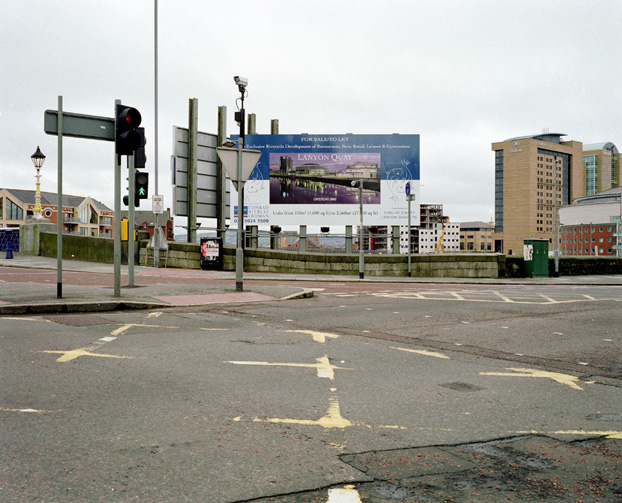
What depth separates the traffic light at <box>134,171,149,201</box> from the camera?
14.2 metres

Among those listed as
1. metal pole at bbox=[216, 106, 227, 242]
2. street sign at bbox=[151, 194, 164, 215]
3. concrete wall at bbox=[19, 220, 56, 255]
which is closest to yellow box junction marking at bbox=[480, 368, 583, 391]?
street sign at bbox=[151, 194, 164, 215]

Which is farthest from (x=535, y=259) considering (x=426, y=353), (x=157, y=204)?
(x=426, y=353)

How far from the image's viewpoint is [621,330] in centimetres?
986

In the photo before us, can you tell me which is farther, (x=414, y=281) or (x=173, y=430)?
(x=414, y=281)

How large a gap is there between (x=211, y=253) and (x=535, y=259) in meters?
16.4

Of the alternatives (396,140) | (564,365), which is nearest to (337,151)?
(396,140)

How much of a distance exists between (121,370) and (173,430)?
2150 mm

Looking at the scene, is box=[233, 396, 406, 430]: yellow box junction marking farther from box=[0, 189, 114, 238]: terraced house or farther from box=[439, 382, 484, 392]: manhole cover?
box=[0, 189, 114, 238]: terraced house

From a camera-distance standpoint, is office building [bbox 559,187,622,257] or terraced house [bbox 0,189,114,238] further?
office building [bbox 559,187,622,257]

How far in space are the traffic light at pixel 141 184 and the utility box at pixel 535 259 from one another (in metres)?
21.8

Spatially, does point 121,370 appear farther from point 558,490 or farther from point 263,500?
point 558,490

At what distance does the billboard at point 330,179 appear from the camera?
35844 mm

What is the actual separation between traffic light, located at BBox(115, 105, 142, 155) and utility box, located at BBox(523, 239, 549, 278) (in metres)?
23.2

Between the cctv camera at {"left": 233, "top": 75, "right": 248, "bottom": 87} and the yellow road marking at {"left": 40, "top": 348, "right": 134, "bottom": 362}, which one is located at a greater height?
the cctv camera at {"left": 233, "top": 75, "right": 248, "bottom": 87}
